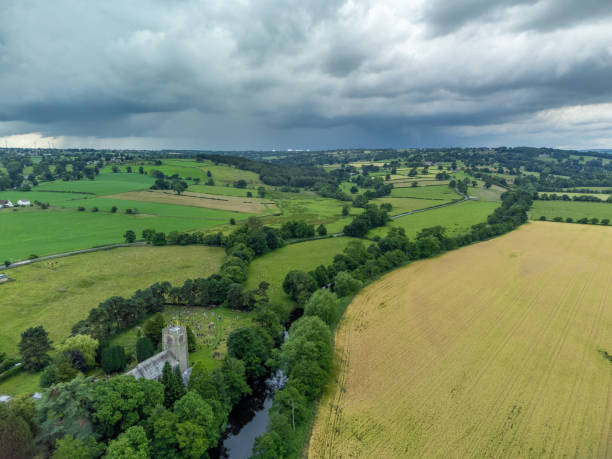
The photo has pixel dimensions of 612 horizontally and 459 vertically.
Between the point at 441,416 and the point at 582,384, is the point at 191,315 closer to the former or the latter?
the point at 441,416

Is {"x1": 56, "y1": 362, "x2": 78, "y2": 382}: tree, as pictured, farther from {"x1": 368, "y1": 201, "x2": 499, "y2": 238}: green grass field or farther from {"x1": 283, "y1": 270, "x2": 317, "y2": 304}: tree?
{"x1": 368, "y1": 201, "x2": 499, "y2": 238}: green grass field

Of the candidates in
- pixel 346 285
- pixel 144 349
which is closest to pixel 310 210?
pixel 346 285

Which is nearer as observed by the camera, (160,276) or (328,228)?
(160,276)

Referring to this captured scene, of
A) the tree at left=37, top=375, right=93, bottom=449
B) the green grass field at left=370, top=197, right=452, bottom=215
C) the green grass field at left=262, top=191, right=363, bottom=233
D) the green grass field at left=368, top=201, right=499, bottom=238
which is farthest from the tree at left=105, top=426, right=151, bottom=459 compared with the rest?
the green grass field at left=370, top=197, right=452, bottom=215

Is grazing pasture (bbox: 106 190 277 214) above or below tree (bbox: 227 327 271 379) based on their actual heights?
above

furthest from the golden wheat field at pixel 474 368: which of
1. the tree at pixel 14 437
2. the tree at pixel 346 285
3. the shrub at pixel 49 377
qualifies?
the shrub at pixel 49 377

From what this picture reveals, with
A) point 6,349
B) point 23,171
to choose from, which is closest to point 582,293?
point 6,349
